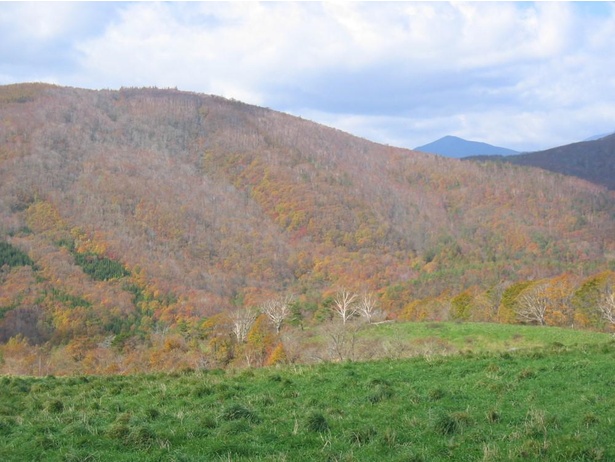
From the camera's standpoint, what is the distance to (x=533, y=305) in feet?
211

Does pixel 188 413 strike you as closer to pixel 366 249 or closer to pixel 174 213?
pixel 366 249

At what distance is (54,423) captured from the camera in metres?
11.7

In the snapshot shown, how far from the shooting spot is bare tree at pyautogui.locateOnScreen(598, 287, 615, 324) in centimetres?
5734

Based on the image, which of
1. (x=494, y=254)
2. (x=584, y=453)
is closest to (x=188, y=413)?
(x=584, y=453)

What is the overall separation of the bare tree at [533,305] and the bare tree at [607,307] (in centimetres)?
575

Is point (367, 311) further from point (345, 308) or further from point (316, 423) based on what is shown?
point (316, 423)

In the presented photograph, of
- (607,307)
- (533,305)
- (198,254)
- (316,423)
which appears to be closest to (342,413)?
(316,423)

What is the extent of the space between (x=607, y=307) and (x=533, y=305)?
7.28 m

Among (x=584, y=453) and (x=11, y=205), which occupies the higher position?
(x=11, y=205)

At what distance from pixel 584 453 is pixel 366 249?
173926mm

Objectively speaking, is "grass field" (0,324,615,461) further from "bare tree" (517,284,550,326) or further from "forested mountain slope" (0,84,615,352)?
"forested mountain slope" (0,84,615,352)

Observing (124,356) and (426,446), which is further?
(124,356)

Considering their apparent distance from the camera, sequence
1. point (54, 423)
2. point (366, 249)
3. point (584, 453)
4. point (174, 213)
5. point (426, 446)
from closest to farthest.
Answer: point (584, 453), point (426, 446), point (54, 423), point (366, 249), point (174, 213)

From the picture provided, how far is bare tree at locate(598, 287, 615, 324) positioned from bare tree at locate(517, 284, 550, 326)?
5.75 meters
